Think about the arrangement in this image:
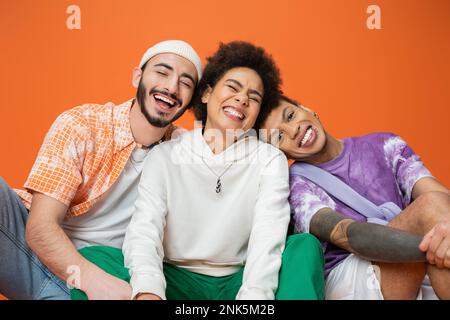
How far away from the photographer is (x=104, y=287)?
1.52 metres

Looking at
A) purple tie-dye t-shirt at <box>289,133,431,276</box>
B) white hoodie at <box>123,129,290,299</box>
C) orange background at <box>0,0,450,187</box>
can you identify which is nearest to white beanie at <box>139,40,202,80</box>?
white hoodie at <box>123,129,290,299</box>

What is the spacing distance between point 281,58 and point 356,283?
5.21ft

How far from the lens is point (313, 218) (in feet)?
5.78

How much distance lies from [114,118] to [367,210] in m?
0.91

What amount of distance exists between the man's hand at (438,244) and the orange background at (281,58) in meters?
1.58

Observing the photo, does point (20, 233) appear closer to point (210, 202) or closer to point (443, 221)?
point (210, 202)

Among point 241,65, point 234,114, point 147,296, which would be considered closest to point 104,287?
point 147,296

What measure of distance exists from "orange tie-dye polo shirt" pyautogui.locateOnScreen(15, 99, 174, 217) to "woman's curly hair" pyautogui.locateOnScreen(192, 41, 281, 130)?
29 centimetres

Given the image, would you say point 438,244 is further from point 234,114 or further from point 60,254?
point 60,254

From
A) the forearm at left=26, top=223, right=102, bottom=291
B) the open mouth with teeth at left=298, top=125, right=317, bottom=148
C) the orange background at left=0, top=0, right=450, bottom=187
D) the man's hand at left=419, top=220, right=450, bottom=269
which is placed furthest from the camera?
the orange background at left=0, top=0, right=450, bottom=187

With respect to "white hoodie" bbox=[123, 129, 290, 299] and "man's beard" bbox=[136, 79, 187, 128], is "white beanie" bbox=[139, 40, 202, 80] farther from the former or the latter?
"white hoodie" bbox=[123, 129, 290, 299]

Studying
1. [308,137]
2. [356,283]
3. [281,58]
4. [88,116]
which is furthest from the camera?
[281,58]

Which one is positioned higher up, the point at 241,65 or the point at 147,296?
the point at 241,65

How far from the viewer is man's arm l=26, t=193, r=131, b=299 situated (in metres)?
1.52
